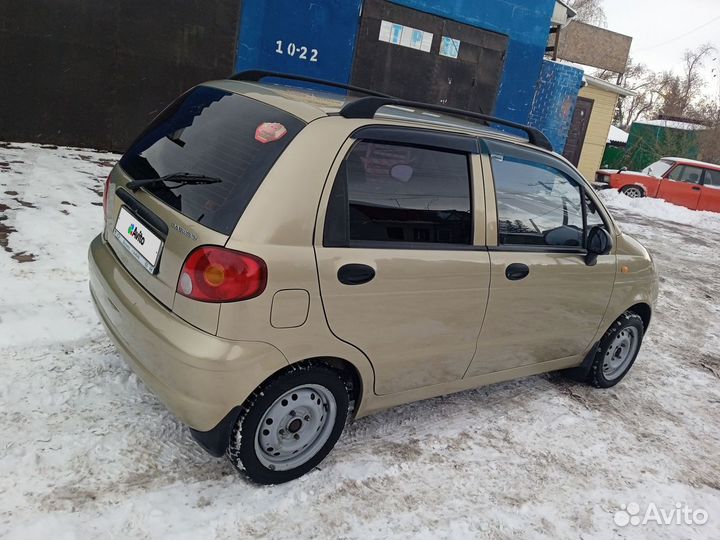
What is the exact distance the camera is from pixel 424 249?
2.89m

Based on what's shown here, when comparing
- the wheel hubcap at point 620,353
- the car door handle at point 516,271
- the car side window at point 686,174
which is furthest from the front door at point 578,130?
the car door handle at point 516,271

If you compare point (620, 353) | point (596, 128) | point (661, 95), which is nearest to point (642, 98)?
point (661, 95)

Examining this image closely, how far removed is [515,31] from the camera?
12609 mm

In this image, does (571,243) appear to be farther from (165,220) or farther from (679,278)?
(679,278)

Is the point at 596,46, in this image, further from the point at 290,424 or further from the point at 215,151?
the point at 290,424

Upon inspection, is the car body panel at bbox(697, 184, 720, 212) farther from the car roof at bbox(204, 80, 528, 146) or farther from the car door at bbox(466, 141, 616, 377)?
the car roof at bbox(204, 80, 528, 146)

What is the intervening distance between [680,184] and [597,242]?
45.0ft

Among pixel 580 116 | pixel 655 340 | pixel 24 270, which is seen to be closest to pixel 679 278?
pixel 655 340

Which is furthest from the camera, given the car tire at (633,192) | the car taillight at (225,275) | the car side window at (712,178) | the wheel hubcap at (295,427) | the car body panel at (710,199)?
the car tire at (633,192)

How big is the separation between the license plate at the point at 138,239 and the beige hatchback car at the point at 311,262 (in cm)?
1

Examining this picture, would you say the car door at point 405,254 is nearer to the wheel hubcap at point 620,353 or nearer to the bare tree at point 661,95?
the wheel hubcap at point 620,353

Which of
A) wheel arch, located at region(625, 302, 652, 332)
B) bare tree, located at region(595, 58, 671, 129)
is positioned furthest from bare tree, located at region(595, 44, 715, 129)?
wheel arch, located at region(625, 302, 652, 332)

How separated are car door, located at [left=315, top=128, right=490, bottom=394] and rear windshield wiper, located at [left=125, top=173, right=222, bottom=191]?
525 millimetres

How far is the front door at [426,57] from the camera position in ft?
35.7
